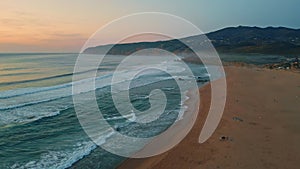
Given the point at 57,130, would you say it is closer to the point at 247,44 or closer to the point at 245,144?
the point at 245,144

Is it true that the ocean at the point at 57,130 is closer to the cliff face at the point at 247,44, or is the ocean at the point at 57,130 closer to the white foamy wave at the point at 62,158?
the white foamy wave at the point at 62,158

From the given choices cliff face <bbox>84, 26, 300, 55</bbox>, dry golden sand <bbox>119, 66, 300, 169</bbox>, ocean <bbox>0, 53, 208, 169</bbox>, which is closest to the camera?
dry golden sand <bbox>119, 66, 300, 169</bbox>

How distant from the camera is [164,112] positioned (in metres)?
14.9

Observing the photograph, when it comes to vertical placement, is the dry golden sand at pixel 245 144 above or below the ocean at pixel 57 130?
above

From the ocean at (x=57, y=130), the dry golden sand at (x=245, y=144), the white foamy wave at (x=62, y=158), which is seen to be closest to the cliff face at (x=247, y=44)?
the dry golden sand at (x=245, y=144)

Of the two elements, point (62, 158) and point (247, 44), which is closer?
point (62, 158)

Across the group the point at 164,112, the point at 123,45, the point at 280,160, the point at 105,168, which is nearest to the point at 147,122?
the point at 164,112

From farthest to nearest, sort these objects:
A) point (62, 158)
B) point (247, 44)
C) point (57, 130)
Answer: point (247, 44)
point (57, 130)
point (62, 158)

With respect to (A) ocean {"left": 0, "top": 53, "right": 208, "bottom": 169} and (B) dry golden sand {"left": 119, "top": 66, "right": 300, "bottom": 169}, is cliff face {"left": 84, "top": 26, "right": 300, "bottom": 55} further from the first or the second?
(A) ocean {"left": 0, "top": 53, "right": 208, "bottom": 169}

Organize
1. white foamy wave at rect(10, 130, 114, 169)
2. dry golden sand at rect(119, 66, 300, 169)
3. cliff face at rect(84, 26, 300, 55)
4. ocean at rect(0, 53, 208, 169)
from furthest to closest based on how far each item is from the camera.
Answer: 1. cliff face at rect(84, 26, 300, 55)
2. ocean at rect(0, 53, 208, 169)
3. white foamy wave at rect(10, 130, 114, 169)
4. dry golden sand at rect(119, 66, 300, 169)

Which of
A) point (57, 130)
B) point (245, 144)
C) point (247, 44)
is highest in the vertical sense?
point (245, 144)

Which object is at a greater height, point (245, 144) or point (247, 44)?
point (245, 144)

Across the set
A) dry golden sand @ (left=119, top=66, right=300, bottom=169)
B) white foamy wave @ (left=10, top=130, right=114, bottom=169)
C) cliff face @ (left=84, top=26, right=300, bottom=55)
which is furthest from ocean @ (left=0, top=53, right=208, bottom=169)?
cliff face @ (left=84, top=26, right=300, bottom=55)

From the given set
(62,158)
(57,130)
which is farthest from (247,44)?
(62,158)
